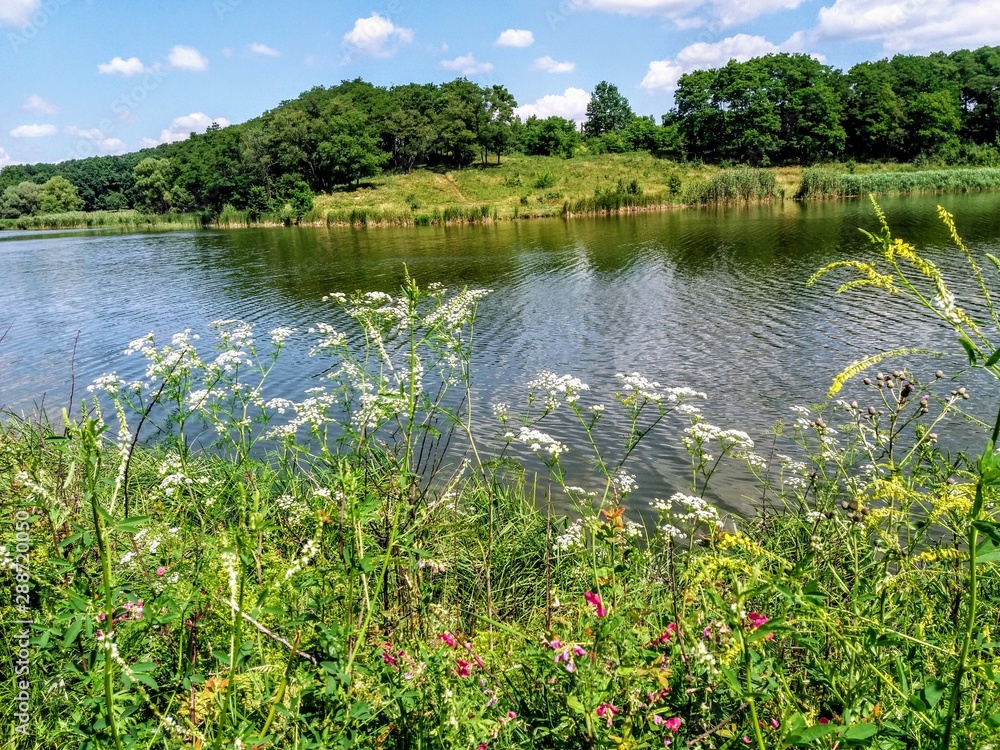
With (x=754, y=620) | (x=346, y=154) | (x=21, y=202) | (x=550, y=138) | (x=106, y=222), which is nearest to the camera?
(x=754, y=620)

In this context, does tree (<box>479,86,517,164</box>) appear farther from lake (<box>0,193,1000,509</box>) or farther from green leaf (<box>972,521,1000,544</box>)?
green leaf (<box>972,521,1000,544</box>)

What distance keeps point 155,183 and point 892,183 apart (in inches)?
3714

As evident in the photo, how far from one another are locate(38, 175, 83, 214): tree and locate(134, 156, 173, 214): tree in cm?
2114

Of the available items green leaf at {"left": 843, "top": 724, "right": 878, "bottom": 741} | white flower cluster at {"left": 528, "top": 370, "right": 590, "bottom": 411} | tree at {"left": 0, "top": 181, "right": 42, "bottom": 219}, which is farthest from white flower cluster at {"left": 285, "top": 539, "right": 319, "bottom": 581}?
tree at {"left": 0, "top": 181, "right": 42, "bottom": 219}

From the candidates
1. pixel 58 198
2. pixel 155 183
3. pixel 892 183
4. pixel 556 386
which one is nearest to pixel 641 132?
pixel 892 183

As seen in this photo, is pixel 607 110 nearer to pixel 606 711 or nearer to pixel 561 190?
pixel 561 190

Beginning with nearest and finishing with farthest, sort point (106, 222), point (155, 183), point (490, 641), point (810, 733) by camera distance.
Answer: point (810, 733) < point (490, 641) < point (106, 222) < point (155, 183)

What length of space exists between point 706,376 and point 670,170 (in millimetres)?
71271

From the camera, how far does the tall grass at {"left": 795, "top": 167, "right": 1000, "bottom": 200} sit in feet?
183

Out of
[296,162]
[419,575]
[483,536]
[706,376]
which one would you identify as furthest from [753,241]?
[296,162]

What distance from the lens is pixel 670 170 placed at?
77.6 meters

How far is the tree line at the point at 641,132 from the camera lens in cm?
8106

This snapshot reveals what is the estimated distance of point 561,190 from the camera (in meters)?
70.2

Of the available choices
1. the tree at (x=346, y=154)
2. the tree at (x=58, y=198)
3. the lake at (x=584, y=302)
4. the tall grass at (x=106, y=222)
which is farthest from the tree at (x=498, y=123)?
the tree at (x=58, y=198)
